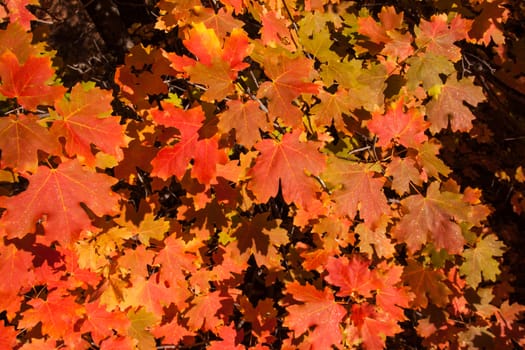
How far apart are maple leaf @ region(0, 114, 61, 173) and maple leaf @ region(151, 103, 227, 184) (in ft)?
1.53

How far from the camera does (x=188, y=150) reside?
189 centimetres

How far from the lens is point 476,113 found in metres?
5.59

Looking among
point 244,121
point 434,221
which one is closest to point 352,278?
point 434,221

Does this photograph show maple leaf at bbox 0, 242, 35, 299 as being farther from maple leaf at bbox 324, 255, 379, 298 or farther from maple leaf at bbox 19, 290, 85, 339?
maple leaf at bbox 324, 255, 379, 298

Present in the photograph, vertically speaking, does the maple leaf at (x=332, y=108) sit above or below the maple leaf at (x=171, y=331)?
above

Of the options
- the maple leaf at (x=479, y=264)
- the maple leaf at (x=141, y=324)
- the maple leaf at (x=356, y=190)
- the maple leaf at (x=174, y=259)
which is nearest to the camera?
the maple leaf at (x=356, y=190)

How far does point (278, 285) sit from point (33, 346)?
2.36m

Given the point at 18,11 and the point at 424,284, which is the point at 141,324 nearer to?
the point at 424,284

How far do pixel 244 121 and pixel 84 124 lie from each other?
72 cm

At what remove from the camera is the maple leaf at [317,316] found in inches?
91.8

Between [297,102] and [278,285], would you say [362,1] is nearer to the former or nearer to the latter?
[297,102]

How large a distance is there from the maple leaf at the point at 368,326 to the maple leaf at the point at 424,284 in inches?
27.7

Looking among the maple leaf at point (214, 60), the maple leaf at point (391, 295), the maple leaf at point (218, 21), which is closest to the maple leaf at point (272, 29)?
the maple leaf at point (218, 21)

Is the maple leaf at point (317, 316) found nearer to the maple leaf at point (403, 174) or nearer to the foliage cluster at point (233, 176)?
the foliage cluster at point (233, 176)
